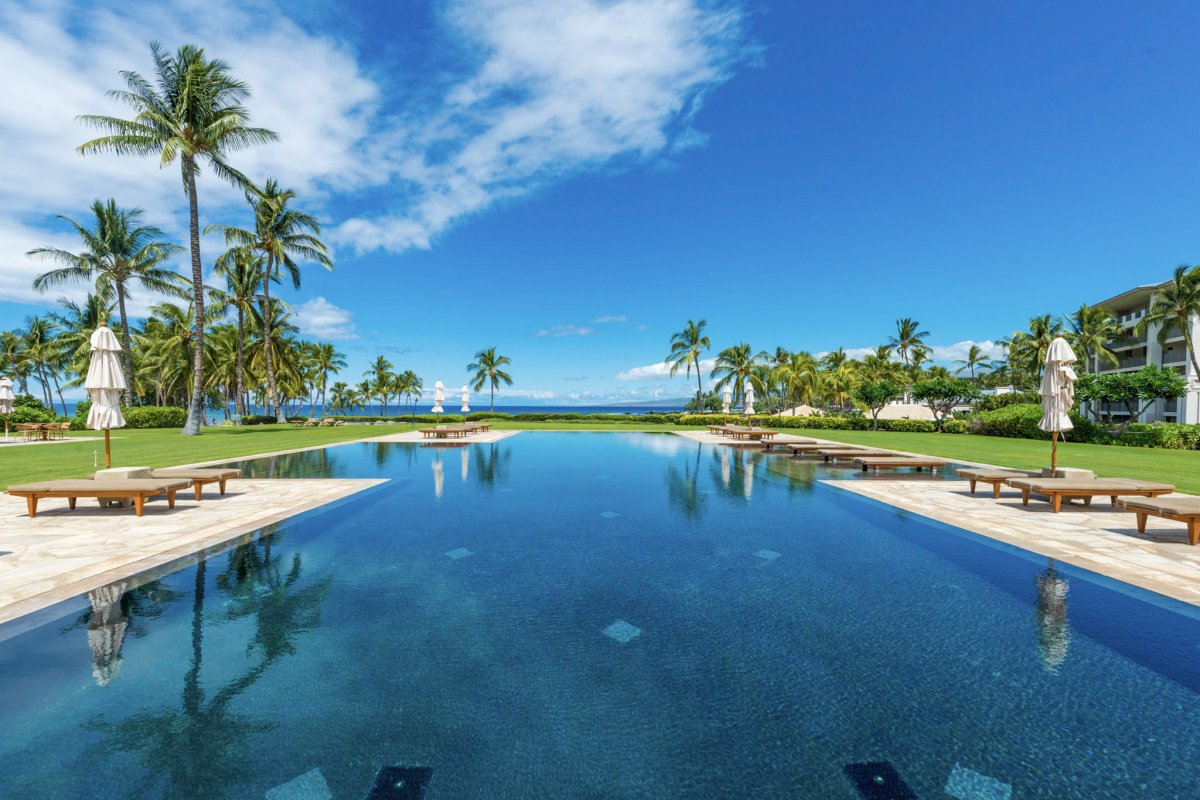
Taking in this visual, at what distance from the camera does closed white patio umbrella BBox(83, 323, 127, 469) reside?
866 cm

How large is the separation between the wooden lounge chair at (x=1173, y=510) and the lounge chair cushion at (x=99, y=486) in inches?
564

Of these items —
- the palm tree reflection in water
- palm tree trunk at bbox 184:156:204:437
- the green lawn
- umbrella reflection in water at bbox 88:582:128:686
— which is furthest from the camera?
palm tree trunk at bbox 184:156:204:437

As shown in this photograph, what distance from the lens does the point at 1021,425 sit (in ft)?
88.4

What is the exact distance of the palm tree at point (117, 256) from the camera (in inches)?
1180

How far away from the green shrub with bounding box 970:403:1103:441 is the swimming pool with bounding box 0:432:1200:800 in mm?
26237

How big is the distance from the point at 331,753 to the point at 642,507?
22.7ft

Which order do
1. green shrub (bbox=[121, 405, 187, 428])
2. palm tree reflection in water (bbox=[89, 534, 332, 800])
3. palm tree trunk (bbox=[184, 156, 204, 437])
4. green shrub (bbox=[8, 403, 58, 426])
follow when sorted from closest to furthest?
1. palm tree reflection in water (bbox=[89, 534, 332, 800])
2. palm tree trunk (bbox=[184, 156, 204, 437])
3. green shrub (bbox=[8, 403, 58, 426])
4. green shrub (bbox=[121, 405, 187, 428])

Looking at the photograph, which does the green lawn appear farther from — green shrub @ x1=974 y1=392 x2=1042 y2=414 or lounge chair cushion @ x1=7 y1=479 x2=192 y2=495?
green shrub @ x1=974 y1=392 x2=1042 y2=414

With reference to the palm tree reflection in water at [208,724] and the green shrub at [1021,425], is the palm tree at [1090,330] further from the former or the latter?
the palm tree reflection in water at [208,724]

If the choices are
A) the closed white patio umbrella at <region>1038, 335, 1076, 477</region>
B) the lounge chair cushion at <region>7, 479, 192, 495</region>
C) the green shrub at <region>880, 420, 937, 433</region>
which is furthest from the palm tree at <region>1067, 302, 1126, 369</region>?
the lounge chair cushion at <region>7, 479, 192, 495</region>

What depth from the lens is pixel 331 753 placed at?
2.72 meters

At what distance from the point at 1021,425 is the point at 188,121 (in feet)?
146

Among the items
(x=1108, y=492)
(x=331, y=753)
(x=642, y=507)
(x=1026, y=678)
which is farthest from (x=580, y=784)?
(x=1108, y=492)

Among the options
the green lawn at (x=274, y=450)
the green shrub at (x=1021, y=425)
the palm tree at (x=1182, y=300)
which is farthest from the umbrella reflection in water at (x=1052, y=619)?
the palm tree at (x=1182, y=300)
